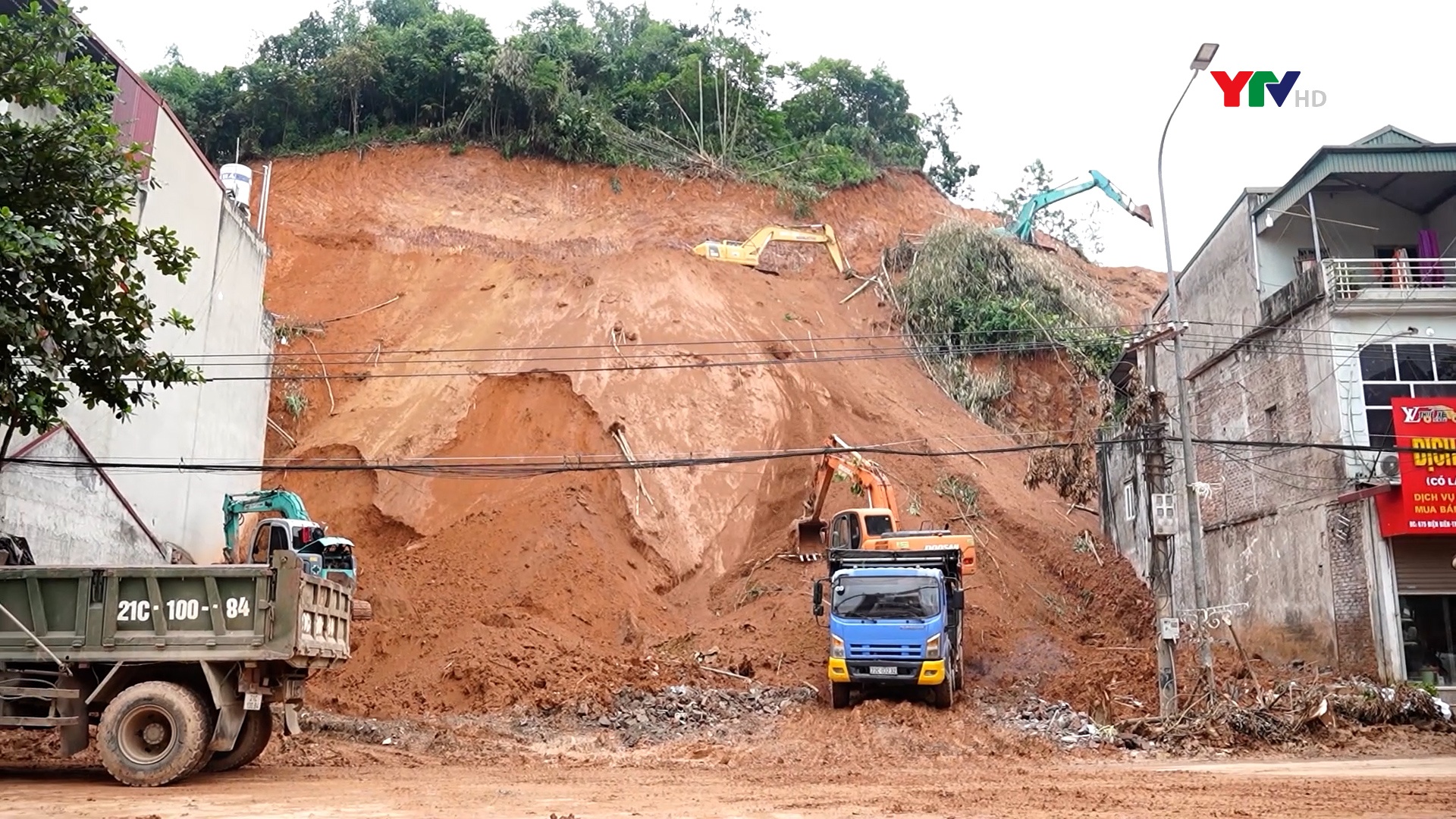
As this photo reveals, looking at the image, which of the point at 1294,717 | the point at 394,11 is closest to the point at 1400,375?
the point at 1294,717

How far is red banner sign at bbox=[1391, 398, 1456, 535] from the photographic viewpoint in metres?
19.5

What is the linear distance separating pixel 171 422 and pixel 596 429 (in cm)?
919

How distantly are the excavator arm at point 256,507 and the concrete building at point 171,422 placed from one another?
5.41 ft

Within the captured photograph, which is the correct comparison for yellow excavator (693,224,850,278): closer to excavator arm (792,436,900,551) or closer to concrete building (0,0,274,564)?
excavator arm (792,436,900,551)

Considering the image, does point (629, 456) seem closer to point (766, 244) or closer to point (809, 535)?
point (809, 535)

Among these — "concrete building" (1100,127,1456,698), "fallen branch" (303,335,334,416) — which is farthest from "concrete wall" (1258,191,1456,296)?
"fallen branch" (303,335,334,416)

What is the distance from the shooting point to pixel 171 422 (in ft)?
76.6

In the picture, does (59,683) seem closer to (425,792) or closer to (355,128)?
(425,792)

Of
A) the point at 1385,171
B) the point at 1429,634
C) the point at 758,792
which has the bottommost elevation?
the point at 758,792

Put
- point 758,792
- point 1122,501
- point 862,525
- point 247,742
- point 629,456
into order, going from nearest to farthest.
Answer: point 758,792, point 247,742, point 862,525, point 629,456, point 1122,501

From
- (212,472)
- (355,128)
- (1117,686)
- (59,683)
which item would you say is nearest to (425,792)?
(59,683)

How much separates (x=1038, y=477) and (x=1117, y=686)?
9.36m

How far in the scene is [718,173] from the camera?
41688 millimetres

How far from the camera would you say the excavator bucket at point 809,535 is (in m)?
24.9
